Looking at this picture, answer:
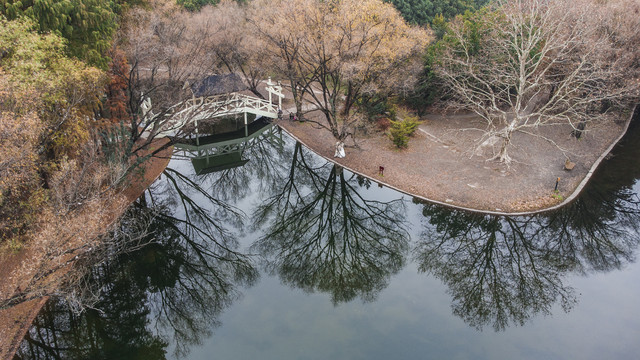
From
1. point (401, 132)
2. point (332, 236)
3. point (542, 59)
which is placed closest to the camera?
point (332, 236)

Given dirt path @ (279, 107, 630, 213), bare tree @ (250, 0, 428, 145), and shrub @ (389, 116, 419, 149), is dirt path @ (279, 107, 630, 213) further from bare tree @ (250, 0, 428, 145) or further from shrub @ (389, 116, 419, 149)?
bare tree @ (250, 0, 428, 145)

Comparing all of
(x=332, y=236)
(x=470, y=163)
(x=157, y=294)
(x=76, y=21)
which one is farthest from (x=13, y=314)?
(x=470, y=163)

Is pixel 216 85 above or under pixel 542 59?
under

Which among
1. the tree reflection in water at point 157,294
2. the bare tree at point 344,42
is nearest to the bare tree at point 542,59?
the bare tree at point 344,42

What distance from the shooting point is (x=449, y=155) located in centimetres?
2742

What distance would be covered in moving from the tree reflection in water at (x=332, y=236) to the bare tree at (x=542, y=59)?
904cm

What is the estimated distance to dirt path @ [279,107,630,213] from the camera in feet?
76.0

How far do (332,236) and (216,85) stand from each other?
16.1m


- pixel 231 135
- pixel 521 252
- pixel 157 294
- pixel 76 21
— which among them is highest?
pixel 76 21

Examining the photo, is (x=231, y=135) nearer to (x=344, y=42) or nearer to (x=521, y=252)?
(x=344, y=42)

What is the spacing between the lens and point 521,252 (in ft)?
65.9

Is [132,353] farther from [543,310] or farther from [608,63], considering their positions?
[608,63]

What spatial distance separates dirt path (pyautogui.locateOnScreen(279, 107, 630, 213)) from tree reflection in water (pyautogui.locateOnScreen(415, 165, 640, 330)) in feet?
3.74

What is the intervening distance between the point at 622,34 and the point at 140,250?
31.0m
